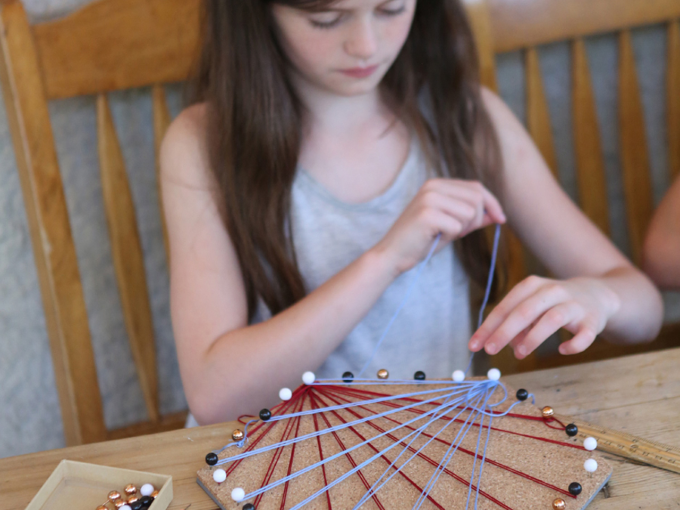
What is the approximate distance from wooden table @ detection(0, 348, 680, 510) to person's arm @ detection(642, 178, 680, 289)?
0.34m

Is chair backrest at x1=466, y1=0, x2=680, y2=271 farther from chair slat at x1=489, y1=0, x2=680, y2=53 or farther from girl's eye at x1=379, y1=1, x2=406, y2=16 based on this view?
girl's eye at x1=379, y1=1, x2=406, y2=16

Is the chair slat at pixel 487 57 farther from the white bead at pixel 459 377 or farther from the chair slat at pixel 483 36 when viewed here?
the white bead at pixel 459 377

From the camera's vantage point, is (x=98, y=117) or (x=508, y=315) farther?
(x=98, y=117)

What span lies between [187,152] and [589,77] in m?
0.90

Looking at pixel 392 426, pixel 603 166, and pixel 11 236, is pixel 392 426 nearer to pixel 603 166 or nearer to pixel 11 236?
pixel 11 236

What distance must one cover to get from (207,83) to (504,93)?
77 centimetres

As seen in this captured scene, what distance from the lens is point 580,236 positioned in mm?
1062

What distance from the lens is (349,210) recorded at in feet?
3.43

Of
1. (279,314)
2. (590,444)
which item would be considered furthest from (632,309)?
(279,314)

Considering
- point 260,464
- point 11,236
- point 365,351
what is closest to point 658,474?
point 260,464

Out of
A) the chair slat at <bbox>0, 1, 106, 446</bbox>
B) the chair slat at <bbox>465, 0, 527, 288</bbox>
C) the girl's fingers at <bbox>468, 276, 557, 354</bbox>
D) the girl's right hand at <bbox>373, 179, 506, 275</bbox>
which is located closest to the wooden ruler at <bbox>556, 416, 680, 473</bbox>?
the girl's fingers at <bbox>468, 276, 557, 354</bbox>

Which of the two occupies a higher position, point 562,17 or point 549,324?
point 562,17

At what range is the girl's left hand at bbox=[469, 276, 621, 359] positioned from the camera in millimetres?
688

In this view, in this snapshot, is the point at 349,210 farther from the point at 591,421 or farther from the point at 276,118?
the point at 591,421
